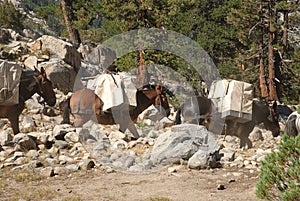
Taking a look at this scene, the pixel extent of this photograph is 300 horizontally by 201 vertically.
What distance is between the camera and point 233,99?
35.6ft

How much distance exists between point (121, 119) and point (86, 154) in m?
1.61

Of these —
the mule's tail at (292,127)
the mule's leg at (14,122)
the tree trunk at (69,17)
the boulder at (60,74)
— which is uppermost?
the tree trunk at (69,17)

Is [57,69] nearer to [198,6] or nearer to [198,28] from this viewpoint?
[198,28]

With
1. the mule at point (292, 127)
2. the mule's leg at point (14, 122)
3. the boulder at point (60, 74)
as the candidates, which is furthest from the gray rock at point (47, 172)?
the boulder at point (60, 74)

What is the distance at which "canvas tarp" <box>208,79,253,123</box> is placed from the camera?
35.7 ft

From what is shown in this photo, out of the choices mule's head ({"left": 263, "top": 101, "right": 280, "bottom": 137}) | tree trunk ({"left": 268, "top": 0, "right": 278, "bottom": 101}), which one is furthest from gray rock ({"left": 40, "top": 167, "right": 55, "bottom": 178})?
tree trunk ({"left": 268, "top": 0, "right": 278, "bottom": 101})

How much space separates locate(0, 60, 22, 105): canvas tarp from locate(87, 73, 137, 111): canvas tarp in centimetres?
197

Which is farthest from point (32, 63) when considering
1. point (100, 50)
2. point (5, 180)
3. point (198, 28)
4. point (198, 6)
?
point (198, 6)

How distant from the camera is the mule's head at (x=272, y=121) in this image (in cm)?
1280

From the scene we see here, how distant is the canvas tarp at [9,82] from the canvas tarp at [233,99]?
5007 mm

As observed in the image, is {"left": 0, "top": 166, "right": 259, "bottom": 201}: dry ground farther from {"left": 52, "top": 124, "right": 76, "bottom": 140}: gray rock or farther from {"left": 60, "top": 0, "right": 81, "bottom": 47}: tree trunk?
{"left": 60, "top": 0, "right": 81, "bottom": 47}: tree trunk

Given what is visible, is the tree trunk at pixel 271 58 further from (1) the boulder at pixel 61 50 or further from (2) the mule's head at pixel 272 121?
(1) the boulder at pixel 61 50

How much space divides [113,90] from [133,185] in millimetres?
3152

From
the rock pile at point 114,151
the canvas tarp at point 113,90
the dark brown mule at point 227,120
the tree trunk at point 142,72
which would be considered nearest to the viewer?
the rock pile at point 114,151
